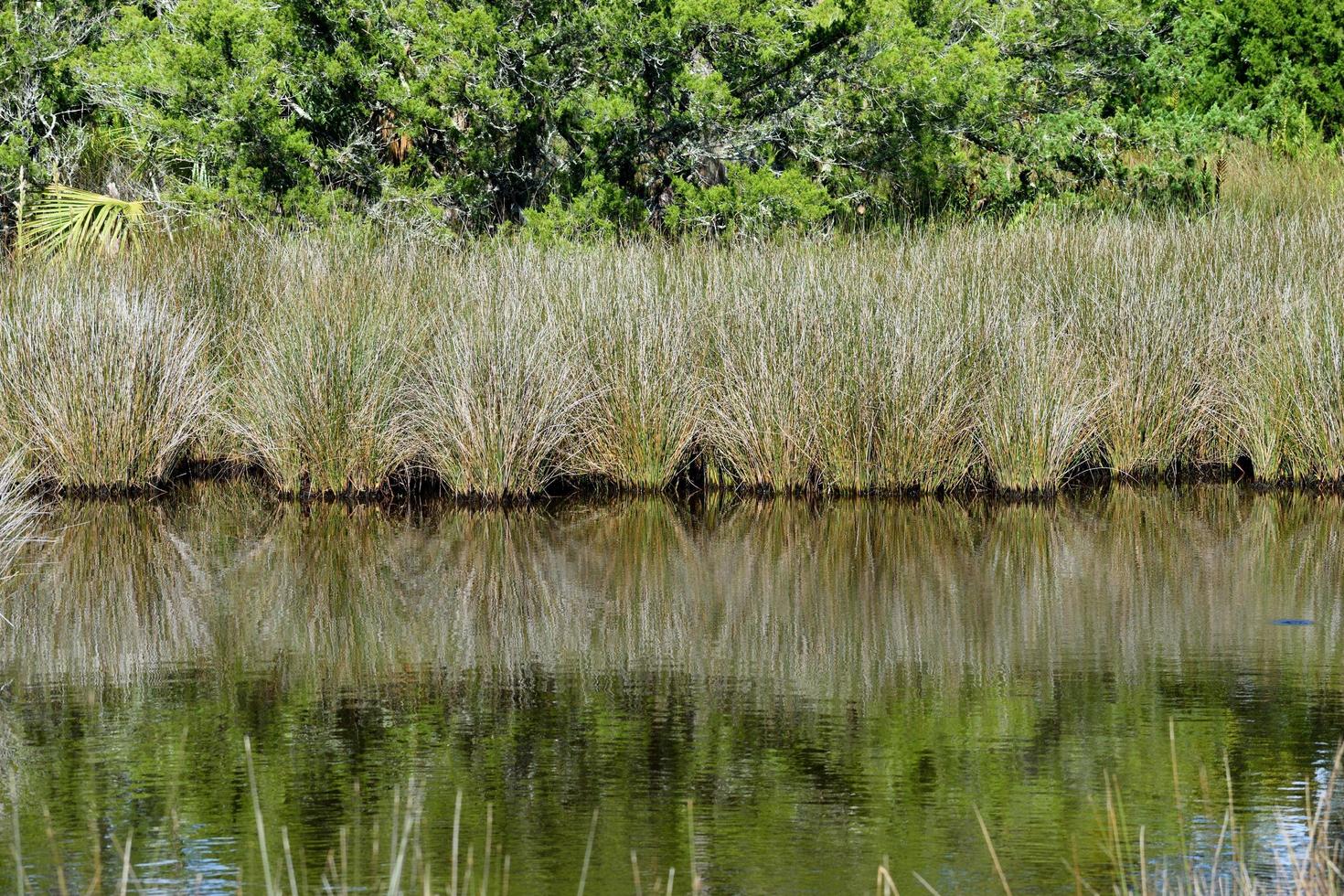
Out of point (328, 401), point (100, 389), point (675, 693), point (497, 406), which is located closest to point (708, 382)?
point (497, 406)

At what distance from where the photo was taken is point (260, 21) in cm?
1267

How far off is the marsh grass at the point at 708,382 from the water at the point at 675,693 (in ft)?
2.09

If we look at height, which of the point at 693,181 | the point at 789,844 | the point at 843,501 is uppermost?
the point at 693,181

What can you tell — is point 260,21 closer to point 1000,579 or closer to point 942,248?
point 942,248

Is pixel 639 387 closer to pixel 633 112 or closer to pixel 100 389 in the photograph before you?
pixel 100 389

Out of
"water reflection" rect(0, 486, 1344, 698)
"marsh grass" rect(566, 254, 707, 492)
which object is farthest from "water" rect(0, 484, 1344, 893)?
"marsh grass" rect(566, 254, 707, 492)

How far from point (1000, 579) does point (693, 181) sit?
8195 mm

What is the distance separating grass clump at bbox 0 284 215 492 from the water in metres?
0.74

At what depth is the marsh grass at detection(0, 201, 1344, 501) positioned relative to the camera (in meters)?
8.60

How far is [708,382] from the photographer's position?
8.81 meters

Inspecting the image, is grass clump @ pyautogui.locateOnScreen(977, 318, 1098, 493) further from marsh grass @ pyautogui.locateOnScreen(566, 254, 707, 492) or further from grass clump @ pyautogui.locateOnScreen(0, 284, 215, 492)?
grass clump @ pyautogui.locateOnScreen(0, 284, 215, 492)

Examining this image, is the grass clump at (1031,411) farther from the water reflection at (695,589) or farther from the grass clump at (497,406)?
the grass clump at (497,406)

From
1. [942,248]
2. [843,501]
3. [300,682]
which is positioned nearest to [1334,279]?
[942,248]

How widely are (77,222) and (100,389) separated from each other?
17.2ft
